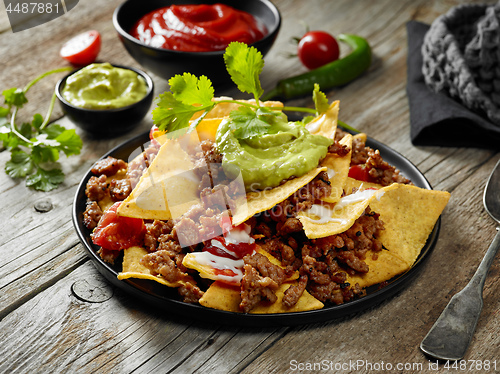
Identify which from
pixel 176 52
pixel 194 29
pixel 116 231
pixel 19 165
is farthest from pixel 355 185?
pixel 19 165

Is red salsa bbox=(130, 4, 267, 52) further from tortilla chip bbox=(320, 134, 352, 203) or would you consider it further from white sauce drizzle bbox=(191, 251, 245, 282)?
white sauce drizzle bbox=(191, 251, 245, 282)

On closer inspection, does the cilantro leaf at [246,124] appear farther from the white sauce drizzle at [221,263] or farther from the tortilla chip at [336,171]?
the white sauce drizzle at [221,263]

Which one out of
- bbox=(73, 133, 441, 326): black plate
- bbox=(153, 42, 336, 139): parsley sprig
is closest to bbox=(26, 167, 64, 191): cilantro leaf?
bbox=(73, 133, 441, 326): black plate

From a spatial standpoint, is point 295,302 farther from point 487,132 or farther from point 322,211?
point 487,132

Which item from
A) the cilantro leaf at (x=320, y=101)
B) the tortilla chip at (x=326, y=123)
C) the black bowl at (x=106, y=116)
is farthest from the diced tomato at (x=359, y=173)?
the black bowl at (x=106, y=116)

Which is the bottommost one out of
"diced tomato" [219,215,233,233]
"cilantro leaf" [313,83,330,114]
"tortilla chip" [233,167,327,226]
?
"diced tomato" [219,215,233,233]

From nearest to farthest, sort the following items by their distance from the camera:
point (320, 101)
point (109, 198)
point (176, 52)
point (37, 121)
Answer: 1. point (109, 198)
2. point (320, 101)
3. point (37, 121)
4. point (176, 52)

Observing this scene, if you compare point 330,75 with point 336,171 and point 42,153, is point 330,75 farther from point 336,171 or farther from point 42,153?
point 42,153
